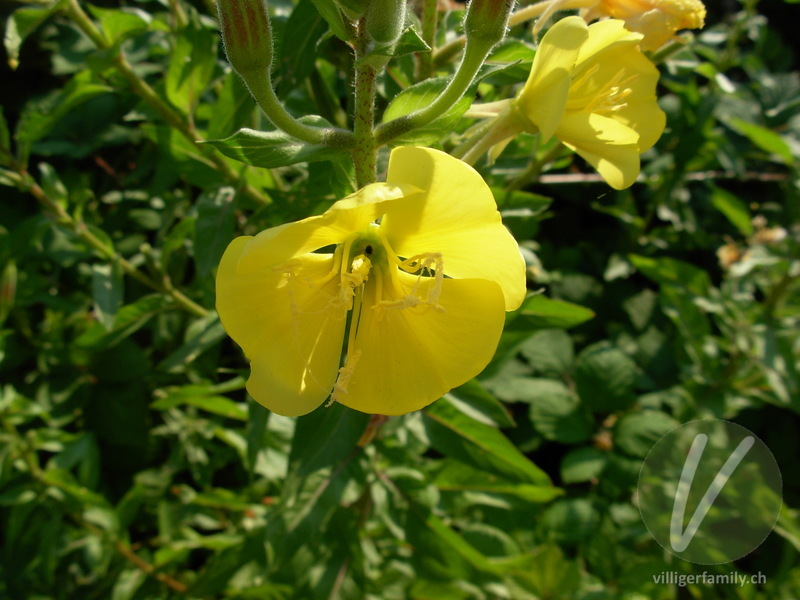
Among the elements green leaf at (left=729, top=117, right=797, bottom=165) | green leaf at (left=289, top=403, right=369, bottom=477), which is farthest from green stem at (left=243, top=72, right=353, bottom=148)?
green leaf at (left=729, top=117, right=797, bottom=165)

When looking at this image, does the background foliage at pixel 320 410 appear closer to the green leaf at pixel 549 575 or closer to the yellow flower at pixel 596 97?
the green leaf at pixel 549 575

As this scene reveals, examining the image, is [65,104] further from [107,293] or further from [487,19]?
[487,19]

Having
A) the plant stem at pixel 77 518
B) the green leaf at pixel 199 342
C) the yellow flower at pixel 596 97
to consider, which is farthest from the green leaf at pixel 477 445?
the plant stem at pixel 77 518

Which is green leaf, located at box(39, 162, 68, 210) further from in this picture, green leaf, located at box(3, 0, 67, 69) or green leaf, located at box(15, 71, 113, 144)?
green leaf, located at box(3, 0, 67, 69)

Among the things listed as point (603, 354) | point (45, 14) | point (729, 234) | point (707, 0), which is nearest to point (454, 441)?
point (603, 354)

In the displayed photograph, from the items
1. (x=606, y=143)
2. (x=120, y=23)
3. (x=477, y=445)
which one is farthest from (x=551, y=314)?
(x=120, y=23)
